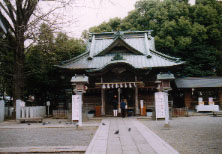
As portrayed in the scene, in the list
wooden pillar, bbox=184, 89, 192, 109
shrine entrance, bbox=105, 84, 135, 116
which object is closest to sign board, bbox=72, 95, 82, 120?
shrine entrance, bbox=105, 84, 135, 116

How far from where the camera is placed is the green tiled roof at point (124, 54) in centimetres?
1903

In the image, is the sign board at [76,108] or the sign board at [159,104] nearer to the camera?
the sign board at [76,108]

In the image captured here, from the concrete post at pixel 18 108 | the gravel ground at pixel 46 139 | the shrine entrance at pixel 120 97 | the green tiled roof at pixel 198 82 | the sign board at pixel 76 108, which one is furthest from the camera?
the green tiled roof at pixel 198 82

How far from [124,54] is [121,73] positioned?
3.57 metres

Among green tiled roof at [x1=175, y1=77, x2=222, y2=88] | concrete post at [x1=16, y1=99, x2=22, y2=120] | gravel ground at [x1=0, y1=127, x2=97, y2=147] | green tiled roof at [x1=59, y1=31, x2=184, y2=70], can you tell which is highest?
green tiled roof at [x1=59, y1=31, x2=184, y2=70]

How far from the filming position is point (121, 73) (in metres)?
18.3

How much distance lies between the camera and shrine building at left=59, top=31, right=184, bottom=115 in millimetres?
17641

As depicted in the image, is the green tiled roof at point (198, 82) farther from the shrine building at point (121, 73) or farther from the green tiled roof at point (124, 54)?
the green tiled roof at point (124, 54)

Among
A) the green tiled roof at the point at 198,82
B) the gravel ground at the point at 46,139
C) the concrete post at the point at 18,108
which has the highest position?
the green tiled roof at the point at 198,82

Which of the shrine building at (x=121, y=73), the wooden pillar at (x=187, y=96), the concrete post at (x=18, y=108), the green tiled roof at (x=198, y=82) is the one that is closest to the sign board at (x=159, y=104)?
the shrine building at (x=121, y=73)

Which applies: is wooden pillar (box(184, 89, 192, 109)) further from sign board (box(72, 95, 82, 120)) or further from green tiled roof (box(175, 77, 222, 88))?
sign board (box(72, 95, 82, 120))

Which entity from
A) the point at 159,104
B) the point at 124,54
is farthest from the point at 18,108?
the point at 124,54

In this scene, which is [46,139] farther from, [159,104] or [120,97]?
[120,97]

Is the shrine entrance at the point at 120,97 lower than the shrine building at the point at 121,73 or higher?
lower
